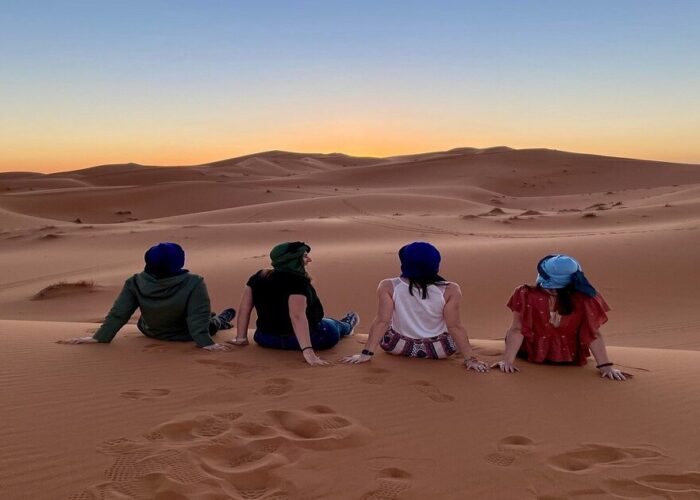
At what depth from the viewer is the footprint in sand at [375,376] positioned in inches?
190

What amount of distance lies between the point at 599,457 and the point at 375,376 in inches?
72.9

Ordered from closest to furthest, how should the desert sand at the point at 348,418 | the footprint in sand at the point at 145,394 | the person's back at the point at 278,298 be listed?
the desert sand at the point at 348,418
the footprint in sand at the point at 145,394
the person's back at the point at 278,298

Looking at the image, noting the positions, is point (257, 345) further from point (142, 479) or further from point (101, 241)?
point (101, 241)

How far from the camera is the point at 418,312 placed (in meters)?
5.32

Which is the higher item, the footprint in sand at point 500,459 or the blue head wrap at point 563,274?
the blue head wrap at point 563,274

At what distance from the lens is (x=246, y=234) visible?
1859 centimetres

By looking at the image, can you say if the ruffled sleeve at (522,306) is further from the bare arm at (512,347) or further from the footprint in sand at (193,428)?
the footprint in sand at (193,428)

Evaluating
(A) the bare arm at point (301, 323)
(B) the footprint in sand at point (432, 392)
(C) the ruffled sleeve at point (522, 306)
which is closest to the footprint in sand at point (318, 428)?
(B) the footprint in sand at point (432, 392)

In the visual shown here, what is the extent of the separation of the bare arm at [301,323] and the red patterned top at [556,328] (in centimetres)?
177

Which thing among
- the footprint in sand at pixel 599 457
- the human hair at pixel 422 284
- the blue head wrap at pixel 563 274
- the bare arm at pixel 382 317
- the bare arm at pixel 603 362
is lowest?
the footprint in sand at pixel 599 457

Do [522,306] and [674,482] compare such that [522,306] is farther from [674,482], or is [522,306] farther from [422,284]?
[674,482]

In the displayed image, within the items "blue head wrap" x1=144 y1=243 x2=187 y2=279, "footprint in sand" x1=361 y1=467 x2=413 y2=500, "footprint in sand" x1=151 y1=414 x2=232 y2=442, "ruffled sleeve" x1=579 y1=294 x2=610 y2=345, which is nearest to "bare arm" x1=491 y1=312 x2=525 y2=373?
"ruffled sleeve" x1=579 y1=294 x2=610 y2=345

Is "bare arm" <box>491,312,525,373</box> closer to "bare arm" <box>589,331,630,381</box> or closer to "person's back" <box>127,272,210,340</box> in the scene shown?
"bare arm" <box>589,331,630,381</box>

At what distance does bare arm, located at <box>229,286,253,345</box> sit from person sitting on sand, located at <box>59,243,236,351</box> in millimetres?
192
